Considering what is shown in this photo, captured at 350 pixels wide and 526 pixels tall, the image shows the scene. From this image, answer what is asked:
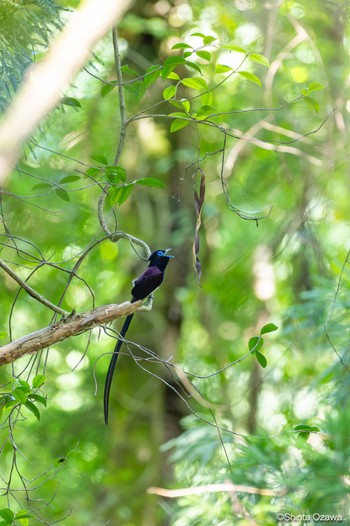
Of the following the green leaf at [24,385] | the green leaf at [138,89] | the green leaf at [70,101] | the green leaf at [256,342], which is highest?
the green leaf at [70,101]

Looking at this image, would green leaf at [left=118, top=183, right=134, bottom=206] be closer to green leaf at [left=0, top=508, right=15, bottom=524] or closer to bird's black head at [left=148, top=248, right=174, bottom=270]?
bird's black head at [left=148, top=248, right=174, bottom=270]

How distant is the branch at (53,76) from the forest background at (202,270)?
1694mm

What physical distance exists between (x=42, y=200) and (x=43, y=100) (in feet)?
9.12

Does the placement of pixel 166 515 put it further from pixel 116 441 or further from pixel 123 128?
pixel 123 128

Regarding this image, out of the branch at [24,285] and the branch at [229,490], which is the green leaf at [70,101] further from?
the branch at [229,490]

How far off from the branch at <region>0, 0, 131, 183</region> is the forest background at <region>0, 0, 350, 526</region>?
169 centimetres

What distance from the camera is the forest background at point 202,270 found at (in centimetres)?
343

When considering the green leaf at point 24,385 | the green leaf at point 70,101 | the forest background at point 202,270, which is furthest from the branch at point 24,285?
the forest background at point 202,270

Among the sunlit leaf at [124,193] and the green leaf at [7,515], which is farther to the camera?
the sunlit leaf at [124,193]

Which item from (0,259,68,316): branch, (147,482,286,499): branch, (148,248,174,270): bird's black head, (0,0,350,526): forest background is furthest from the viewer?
(0,0,350,526): forest background

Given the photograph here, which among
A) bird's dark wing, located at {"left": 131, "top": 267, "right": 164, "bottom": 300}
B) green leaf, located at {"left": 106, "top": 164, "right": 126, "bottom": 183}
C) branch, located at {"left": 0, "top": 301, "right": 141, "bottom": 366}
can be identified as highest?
green leaf, located at {"left": 106, "top": 164, "right": 126, "bottom": 183}

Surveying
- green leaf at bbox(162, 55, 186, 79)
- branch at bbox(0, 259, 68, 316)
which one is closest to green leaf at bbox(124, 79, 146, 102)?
green leaf at bbox(162, 55, 186, 79)

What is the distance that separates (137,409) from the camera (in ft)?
14.4

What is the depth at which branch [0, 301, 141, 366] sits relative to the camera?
174 centimetres
